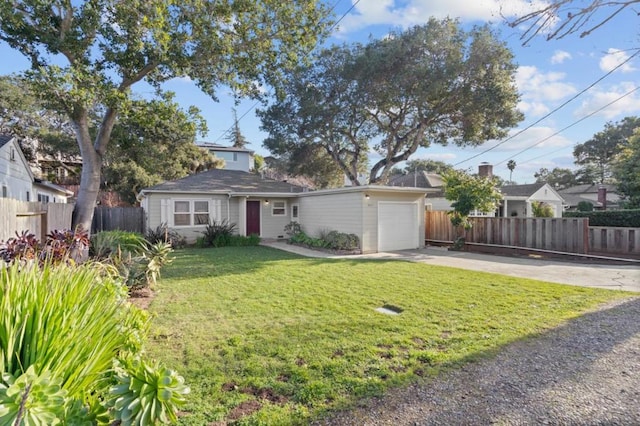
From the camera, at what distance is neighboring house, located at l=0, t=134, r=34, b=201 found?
41.3 ft

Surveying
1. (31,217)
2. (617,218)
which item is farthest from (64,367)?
(617,218)

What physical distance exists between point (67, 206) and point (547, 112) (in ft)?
66.2

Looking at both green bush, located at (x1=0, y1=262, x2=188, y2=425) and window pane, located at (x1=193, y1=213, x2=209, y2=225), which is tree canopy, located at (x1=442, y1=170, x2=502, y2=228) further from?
green bush, located at (x1=0, y1=262, x2=188, y2=425)

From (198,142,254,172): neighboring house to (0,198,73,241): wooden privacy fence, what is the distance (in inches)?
744

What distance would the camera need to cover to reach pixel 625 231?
34.9 feet

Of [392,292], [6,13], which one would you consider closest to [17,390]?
[392,292]

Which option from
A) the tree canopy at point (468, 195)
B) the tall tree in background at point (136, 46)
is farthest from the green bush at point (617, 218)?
the tall tree in background at point (136, 46)

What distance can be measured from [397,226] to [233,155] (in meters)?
20.5

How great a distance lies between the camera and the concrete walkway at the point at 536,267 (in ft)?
25.0

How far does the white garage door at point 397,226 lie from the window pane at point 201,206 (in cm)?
805

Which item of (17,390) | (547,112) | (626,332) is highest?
(547,112)

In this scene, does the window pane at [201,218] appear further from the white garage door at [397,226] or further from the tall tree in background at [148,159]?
the white garage door at [397,226]

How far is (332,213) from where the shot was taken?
14.4 meters

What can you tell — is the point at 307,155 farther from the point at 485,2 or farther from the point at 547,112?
the point at 485,2
